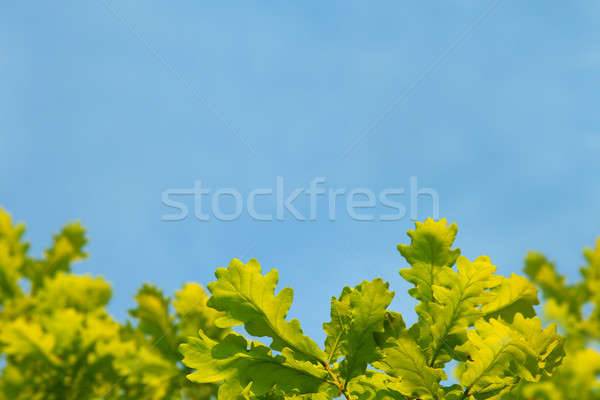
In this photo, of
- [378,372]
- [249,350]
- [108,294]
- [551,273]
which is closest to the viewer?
[249,350]

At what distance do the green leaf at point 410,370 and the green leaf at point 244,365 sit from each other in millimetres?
333

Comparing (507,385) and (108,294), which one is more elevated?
(108,294)

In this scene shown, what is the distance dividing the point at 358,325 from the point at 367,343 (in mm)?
85

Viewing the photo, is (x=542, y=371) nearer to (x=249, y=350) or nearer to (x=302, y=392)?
(x=302, y=392)

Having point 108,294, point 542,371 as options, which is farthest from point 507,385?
point 108,294

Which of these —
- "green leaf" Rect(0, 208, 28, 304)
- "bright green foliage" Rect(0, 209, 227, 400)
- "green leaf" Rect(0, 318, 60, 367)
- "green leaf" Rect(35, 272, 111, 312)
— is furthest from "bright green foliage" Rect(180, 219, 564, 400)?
"green leaf" Rect(0, 208, 28, 304)

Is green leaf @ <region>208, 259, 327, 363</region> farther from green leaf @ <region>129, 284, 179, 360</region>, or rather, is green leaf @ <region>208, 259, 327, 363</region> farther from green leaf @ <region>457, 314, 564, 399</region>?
green leaf @ <region>129, 284, 179, 360</region>

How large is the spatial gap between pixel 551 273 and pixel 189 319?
464 cm

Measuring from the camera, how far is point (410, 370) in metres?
1.95

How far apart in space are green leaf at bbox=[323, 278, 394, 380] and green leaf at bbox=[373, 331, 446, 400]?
127mm

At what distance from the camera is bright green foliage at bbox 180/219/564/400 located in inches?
77.7

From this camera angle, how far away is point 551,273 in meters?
3.96

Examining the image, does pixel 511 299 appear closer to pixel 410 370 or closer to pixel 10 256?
pixel 410 370

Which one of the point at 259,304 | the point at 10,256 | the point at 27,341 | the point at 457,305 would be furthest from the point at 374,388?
the point at 10,256
